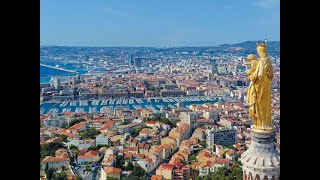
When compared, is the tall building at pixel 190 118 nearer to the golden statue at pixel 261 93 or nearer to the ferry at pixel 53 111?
the ferry at pixel 53 111

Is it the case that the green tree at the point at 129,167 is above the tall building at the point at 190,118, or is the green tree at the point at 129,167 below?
below

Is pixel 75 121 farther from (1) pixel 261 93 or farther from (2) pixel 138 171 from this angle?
(1) pixel 261 93

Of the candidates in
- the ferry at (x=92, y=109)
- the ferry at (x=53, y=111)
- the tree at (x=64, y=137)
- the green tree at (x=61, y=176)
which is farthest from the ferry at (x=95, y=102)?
the green tree at (x=61, y=176)

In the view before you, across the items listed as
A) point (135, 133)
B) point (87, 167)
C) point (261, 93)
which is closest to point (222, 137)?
point (135, 133)

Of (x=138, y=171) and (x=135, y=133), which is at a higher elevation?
(x=135, y=133)

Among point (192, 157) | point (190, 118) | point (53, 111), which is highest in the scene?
point (53, 111)
